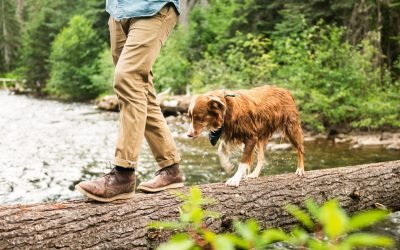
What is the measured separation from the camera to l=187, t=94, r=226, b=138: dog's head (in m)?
3.92

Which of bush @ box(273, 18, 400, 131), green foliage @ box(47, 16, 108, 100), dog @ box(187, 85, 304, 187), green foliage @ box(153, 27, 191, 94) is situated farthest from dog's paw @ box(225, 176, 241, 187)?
green foliage @ box(47, 16, 108, 100)

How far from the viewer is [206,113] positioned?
3941mm

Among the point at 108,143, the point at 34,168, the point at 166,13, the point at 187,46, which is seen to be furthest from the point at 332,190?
the point at 187,46

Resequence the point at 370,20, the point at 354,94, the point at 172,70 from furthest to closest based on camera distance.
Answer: the point at 172,70
the point at 370,20
the point at 354,94

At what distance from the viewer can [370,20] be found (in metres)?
15.2

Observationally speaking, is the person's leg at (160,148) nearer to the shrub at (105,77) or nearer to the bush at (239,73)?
the bush at (239,73)

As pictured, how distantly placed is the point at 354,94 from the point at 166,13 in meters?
10.5

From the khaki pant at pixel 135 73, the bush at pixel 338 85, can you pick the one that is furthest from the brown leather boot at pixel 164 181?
the bush at pixel 338 85

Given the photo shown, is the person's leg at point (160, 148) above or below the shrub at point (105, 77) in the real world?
above

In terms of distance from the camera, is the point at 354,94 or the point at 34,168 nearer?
the point at 34,168

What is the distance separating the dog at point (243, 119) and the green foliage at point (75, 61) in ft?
89.3

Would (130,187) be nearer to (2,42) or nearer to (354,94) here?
(354,94)

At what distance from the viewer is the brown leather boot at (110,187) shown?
3.21 m

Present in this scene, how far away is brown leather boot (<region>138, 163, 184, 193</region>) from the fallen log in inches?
3.3
